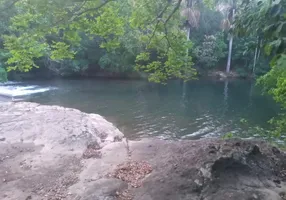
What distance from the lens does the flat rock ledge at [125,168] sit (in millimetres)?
6047

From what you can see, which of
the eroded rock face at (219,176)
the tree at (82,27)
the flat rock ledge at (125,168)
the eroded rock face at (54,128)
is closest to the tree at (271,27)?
the tree at (82,27)

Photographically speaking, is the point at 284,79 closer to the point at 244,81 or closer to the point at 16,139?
the point at 16,139

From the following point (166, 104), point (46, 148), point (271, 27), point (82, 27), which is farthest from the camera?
point (166, 104)

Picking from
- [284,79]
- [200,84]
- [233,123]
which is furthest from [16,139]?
[200,84]

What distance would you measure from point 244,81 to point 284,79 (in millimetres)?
28087

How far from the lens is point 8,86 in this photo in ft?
81.7

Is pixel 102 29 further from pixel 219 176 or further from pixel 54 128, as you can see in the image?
pixel 54 128

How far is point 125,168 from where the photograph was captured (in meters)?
7.68

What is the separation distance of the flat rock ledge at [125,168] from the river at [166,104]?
4.03 m

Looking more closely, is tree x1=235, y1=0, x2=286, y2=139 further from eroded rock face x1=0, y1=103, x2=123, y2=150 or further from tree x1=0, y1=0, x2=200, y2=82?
eroded rock face x1=0, y1=103, x2=123, y2=150

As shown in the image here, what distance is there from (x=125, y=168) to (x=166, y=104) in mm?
13227

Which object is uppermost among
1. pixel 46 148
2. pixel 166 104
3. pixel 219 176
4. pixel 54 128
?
pixel 219 176

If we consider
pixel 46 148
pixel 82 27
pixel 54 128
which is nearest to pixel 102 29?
pixel 82 27

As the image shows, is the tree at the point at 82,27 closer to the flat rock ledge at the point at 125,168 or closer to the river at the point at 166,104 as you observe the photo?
the flat rock ledge at the point at 125,168
